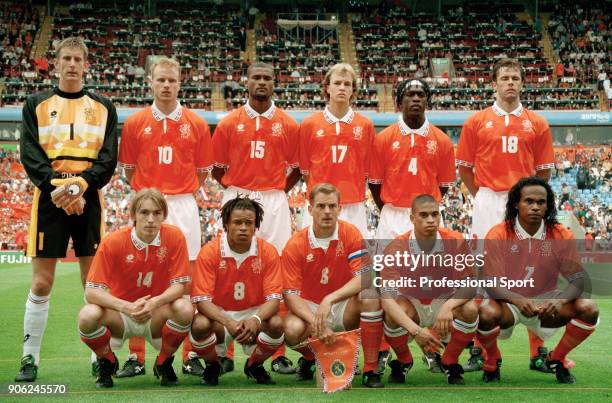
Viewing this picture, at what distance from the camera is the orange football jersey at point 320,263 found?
538cm

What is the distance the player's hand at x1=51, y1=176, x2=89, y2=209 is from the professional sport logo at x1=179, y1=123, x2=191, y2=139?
3.94 feet

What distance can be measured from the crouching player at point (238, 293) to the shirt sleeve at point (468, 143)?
2129 millimetres

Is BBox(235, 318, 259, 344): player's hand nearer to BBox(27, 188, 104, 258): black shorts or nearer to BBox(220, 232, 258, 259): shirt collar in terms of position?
BBox(220, 232, 258, 259): shirt collar

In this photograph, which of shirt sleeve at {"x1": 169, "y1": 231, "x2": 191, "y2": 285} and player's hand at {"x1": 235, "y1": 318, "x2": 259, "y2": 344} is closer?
player's hand at {"x1": 235, "y1": 318, "x2": 259, "y2": 344}

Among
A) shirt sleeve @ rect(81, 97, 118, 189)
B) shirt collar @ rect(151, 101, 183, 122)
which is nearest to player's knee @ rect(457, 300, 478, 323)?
shirt sleeve @ rect(81, 97, 118, 189)

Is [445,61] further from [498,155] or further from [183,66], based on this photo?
[498,155]

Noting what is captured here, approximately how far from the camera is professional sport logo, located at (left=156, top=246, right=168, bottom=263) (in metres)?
5.34

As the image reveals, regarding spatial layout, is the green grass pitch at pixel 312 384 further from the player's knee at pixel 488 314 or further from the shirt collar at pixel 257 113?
the shirt collar at pixel 257 113

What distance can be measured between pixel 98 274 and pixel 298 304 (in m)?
1.39

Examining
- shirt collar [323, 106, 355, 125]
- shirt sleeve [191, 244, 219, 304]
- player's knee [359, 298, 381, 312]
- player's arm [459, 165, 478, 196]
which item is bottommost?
player's knee [359, 298, 381, 312]

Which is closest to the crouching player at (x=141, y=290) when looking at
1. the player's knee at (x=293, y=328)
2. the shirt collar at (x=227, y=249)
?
the shirt collar at (x=227, y=249)

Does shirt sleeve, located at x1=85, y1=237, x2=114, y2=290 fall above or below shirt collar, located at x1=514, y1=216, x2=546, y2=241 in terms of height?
below

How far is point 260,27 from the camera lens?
1441 inches

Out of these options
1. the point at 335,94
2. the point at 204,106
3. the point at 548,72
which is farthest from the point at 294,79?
the point at 335,94
